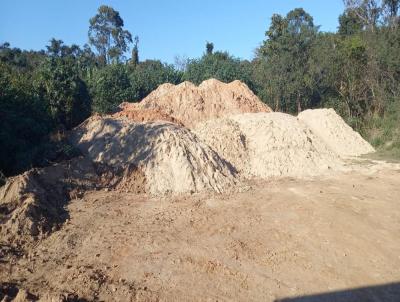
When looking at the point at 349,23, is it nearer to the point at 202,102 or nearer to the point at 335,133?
the point at 335,133

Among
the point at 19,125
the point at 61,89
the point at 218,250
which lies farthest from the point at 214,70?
the point at 218,250

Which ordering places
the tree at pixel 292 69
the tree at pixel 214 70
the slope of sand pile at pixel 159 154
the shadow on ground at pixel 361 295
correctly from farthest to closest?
the tree at pixel 214 70 < the tree at pixel 292 69 < the slope of sand pile at pixel 159 154 < the shadow on ground at pixel 361 295

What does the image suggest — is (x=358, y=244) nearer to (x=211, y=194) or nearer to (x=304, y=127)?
(x=211, y=194)

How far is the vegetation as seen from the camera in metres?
11.3

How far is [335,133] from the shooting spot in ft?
55.2

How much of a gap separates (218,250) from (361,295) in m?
2.67

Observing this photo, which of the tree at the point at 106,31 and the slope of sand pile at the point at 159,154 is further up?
the tree at the point at 106,31

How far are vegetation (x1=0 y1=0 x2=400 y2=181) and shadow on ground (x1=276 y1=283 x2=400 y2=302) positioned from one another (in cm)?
787

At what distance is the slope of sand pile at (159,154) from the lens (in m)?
10.8

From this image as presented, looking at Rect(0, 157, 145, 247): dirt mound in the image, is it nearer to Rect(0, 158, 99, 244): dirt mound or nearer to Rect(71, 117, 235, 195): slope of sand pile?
Rect(0, 158, 99, 244): dirt mound

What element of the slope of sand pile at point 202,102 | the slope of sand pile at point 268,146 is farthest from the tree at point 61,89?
the slope of sand pile at point 268,146

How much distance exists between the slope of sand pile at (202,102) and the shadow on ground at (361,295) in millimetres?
11695

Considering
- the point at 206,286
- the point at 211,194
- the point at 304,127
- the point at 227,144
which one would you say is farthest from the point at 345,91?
the point at 206,286

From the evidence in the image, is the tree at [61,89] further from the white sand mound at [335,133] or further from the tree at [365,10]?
the tree at [365,10]
